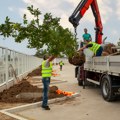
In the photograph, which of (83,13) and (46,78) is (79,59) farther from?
(46,78)

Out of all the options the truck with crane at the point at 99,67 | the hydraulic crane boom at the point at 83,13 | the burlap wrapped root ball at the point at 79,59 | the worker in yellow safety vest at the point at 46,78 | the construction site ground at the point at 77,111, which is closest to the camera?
the construction site ground at the point at 77,111

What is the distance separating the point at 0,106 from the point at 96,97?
4307mm

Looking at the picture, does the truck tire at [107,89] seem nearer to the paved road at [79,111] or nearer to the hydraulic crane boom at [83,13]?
the paved road at [79,111]

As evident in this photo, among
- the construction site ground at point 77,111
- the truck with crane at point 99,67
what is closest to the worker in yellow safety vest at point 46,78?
the construction site ground at point 77,111

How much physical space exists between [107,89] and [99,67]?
1.51 metres

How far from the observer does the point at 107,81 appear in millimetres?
13211

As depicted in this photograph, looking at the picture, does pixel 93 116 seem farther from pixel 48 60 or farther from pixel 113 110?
pixel 48 60

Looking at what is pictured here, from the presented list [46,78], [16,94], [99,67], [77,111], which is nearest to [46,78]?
[46,78]

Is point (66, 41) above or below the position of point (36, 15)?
below

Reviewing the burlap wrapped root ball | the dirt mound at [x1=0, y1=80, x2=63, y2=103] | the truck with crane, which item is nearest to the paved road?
the truck with crane

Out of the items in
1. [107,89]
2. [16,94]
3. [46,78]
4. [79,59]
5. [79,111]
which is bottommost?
[79,111]

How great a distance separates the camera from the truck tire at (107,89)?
1277cm

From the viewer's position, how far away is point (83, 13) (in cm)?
1998

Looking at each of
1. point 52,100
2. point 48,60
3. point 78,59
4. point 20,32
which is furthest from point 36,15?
point 78,59
